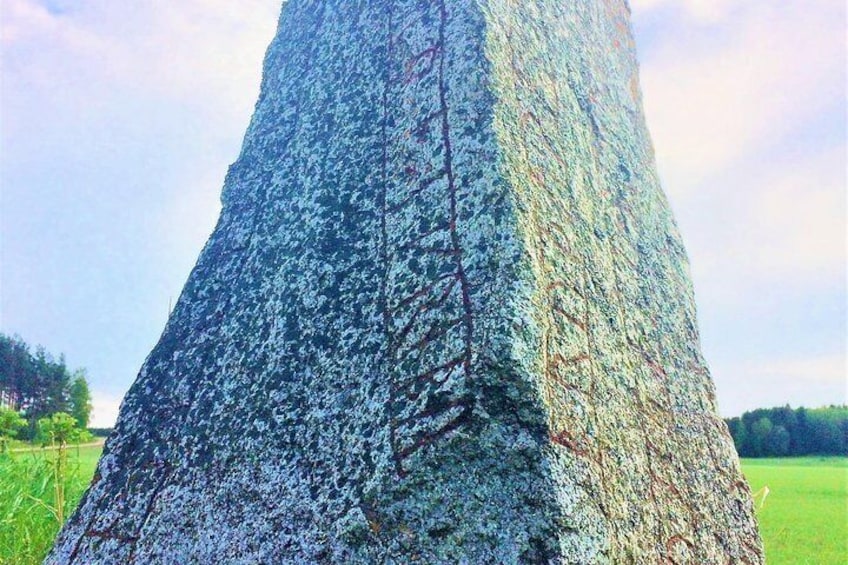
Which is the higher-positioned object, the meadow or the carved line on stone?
the carved line on stone

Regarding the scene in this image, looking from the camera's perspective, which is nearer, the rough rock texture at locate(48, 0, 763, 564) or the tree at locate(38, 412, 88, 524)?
the rough rock texture at locate(48, 0, 763, 564)

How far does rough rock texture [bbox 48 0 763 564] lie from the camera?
1.89m

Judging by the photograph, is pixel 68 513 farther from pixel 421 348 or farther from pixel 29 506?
pixel 421 348

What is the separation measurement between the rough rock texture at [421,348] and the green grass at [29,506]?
2.10 metres

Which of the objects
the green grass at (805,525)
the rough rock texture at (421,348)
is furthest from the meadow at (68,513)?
the rough rock texture at (421,348)

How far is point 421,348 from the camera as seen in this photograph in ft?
6.62

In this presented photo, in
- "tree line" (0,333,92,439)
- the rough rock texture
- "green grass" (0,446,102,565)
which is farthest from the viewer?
"tree line" (0,333,92,439)

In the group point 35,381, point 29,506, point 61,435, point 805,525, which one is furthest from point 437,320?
point 35,381

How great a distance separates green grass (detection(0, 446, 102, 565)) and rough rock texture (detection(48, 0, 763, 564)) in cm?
210

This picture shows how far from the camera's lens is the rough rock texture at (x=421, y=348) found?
1888 millimetres

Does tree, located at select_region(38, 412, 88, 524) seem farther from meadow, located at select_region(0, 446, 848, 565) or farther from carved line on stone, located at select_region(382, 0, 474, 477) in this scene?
carved line on stone, located at select_region(382, 0, 474, 477)

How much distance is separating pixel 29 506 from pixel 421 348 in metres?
4.43

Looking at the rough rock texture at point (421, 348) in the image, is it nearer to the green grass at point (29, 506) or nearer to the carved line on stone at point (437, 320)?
the carved line on stone at point (437, 320)

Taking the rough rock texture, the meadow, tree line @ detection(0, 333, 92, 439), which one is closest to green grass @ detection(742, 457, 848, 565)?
the meadow
